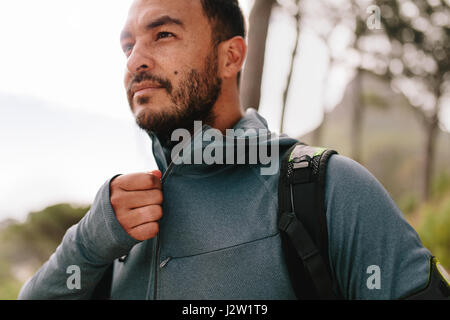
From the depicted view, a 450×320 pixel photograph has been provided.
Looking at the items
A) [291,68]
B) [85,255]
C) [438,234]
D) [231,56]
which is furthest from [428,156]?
[85,255]

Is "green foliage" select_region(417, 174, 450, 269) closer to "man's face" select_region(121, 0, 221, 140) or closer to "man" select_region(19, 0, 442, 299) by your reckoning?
"man" select_region(19, 0, 442, 299)

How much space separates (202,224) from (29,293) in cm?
101

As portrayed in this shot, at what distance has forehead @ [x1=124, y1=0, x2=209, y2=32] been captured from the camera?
5.81 ft

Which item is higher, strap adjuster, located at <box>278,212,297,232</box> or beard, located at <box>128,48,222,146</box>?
beard, located at <box>128,48,222,146</box>

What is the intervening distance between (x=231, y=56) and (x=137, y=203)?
3.49ft

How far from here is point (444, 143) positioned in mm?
29062

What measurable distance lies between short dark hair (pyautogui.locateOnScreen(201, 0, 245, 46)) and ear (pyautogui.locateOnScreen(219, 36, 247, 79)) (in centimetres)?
4

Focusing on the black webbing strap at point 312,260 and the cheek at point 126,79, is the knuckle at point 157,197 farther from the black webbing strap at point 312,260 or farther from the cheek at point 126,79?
the cheek at point 126,79

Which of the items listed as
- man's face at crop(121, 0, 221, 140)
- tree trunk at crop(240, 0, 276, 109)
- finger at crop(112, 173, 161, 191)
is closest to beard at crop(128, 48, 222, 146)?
man's face at crop(121, 0, 221, 140)

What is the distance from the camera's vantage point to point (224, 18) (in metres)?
2.01
